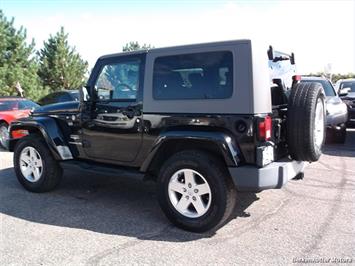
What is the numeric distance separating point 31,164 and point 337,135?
24.6 feet

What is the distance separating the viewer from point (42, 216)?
482cm

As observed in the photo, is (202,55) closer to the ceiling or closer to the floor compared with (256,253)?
closer to the ceiling

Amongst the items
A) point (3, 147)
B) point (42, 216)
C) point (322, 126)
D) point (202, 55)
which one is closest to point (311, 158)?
→ point (322, 126)

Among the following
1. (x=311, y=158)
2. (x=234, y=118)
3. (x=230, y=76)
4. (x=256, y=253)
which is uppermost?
(x=230, y=76)

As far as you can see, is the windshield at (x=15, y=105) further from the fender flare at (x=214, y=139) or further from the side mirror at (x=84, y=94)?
the fender flare at (x=214, y=139)

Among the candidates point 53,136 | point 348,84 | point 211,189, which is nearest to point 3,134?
point 53,136

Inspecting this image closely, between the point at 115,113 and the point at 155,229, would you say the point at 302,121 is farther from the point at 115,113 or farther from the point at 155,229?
the point at 115,113

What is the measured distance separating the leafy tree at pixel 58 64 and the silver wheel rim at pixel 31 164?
2278cm

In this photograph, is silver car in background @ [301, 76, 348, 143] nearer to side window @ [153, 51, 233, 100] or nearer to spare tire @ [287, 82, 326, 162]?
spare tire @ [287, 82, 326, 162]

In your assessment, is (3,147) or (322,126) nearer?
(322,126)

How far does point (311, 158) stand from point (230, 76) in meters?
1.26

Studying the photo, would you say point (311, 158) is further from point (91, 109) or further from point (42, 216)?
point (42, 216)

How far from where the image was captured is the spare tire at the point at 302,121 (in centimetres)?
412

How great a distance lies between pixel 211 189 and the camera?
4094 millimetres
